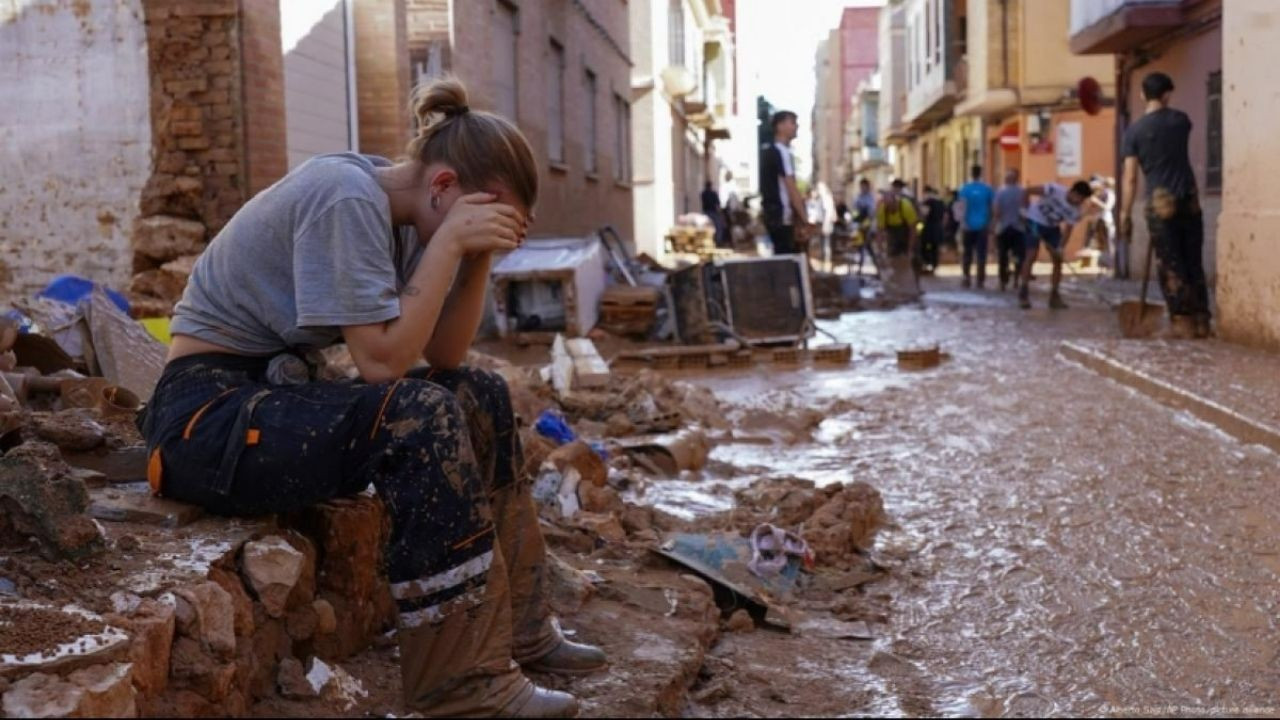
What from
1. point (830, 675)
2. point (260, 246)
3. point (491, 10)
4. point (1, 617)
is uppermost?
point (491, 10)

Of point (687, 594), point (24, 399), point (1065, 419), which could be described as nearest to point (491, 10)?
point (1065, 419)

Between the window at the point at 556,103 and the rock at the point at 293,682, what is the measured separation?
1541 centimetres

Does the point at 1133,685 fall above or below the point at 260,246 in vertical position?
below

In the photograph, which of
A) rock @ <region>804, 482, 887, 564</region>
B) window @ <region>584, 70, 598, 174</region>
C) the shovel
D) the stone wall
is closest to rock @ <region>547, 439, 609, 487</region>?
rock @ <region>804, 482, 887, 564</region>

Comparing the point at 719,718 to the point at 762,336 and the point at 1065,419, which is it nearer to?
the point at 1065,419

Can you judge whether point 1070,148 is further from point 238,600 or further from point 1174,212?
point 238,600

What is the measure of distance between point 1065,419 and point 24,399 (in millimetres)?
5071

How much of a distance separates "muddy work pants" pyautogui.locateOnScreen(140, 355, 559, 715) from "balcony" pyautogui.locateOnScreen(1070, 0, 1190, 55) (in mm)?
16867

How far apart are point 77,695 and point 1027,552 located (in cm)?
331

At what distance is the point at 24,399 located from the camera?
4.64 meters

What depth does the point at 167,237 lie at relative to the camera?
29.2 ft

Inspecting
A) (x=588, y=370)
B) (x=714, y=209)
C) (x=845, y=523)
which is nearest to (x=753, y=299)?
(x=588, y=370)

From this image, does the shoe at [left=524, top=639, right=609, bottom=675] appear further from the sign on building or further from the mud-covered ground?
the sign on building

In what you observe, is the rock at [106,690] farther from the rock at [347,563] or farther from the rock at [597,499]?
the rock at [597,499]
